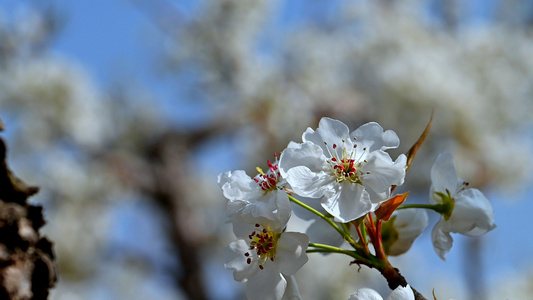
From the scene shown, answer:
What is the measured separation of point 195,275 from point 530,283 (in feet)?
10.8

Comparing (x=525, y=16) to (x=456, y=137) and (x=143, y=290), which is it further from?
(x=143, y=290)

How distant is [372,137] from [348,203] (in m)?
0.13

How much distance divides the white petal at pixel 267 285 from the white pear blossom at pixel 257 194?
72 millimetres

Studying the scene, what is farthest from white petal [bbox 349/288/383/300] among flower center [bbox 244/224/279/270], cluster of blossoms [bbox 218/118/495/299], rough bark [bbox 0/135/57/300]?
rough bark [bbox 0/135/57/300]

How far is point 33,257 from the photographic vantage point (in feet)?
2.55

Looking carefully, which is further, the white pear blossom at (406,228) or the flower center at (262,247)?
the white pear blossom at (406,228)

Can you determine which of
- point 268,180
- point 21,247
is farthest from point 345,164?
point 21,247

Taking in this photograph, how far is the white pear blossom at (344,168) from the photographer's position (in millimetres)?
700

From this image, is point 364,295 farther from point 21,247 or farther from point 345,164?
point 21,247

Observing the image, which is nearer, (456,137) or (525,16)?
(456,137)

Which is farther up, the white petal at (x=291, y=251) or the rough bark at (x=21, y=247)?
the rough bark at (x=21, y=247)

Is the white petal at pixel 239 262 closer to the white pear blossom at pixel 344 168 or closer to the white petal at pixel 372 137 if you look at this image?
the white pear blossom at pixel 344 168

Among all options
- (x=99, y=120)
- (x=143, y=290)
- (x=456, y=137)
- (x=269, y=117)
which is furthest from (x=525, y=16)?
(x=143, y=290)

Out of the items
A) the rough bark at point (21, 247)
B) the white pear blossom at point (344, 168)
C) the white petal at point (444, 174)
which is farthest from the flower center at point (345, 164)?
the rough bark at point (21, 247)
